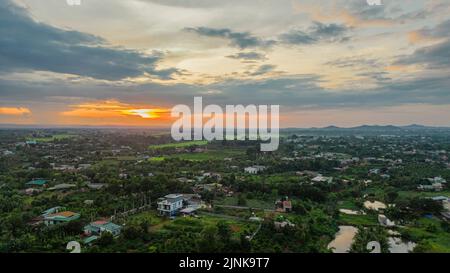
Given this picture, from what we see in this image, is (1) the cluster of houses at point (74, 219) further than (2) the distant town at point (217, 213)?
Yes

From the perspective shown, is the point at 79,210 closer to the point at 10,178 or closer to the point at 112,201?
the point at 112,201

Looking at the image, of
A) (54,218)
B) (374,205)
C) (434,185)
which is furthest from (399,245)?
(54,218)

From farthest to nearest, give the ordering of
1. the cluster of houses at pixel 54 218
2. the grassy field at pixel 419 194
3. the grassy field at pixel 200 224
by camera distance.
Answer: the grassy field at pixel 419 194 < the cluster of houses at pixel 54 218 < the grassy field at pixel 200 224

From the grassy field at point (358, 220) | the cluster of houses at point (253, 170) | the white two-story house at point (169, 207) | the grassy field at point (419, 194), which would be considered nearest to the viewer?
the grassy field at point (358, 220)

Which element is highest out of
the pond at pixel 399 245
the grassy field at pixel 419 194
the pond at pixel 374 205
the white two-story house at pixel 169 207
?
the white two-story house at pixel 169 207

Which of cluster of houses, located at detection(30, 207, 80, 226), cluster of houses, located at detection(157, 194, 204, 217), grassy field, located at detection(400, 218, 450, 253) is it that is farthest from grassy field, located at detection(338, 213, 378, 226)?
cluster of houses, located at detection(30, 207, 80, 226)

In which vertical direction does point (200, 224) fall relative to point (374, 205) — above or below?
above

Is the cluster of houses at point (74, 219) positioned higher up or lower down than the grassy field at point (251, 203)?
higher up

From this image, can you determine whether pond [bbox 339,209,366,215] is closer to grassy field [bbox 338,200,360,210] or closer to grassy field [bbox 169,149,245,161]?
grassy field [bbox 338,200,360,210]

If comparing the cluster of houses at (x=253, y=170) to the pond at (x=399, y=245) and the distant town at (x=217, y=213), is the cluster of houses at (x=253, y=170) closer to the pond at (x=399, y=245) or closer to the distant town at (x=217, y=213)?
the distant town at (x=217, y=213)

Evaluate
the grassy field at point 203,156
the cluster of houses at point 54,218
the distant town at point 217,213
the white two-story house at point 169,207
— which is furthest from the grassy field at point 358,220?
the grassy field at point 203,156

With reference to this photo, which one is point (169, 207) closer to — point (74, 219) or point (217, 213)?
point (217, 213)
